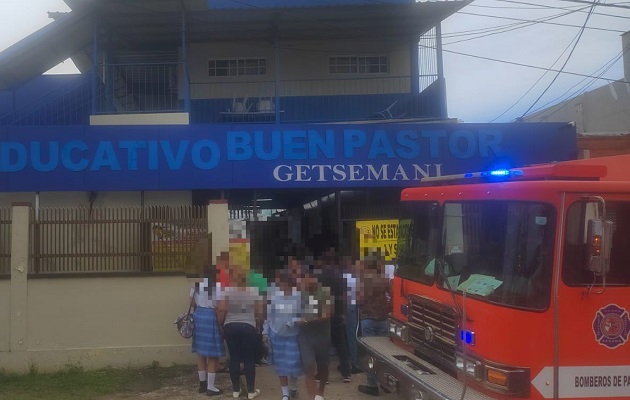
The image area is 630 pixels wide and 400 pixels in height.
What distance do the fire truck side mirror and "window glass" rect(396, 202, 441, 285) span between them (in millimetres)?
1630

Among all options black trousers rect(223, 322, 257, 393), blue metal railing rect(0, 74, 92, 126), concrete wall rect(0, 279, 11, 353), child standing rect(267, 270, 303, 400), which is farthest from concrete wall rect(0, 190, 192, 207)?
child standing rect(267, 270, 303, 400)

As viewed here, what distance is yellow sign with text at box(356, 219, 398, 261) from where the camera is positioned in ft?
29.5

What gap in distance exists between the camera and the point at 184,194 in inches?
506

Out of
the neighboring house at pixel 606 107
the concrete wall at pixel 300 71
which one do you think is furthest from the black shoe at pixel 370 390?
the neighboring house at pixel 606 107

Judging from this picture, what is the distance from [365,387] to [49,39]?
10.4 metres

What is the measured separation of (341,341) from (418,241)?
2.27 m

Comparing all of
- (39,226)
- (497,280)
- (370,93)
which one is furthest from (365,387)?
(370,93)

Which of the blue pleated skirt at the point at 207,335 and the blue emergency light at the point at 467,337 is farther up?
the blue emergency light at the point at 467,337

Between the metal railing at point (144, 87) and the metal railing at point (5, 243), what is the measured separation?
6.12m

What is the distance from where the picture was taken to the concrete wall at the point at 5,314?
883cm

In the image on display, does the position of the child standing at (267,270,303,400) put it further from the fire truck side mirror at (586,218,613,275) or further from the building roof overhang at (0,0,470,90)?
the building roof overhang at (0,0,470,90)

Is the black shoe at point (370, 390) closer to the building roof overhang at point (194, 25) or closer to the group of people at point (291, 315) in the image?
the group of people at point (291, 315)

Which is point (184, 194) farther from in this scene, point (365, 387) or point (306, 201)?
point (365, 387)

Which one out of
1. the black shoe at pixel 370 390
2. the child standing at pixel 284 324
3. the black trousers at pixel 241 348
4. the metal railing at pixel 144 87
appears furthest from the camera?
the metal railing at pixel 144 87
